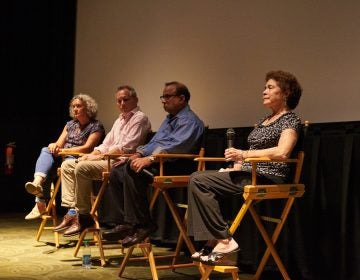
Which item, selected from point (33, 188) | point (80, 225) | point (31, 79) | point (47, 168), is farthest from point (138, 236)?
point (31, 79)

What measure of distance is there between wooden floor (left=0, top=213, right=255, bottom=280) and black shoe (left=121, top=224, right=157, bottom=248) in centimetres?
33

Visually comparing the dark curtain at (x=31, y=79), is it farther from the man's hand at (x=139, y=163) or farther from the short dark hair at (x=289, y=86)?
the short dark hair at (x=289, y=86)

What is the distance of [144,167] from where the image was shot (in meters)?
3.38

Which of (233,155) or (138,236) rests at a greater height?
(233,155)

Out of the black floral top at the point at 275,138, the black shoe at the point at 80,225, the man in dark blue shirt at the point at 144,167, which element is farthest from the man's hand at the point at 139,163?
the black shoe at the point at 80,225

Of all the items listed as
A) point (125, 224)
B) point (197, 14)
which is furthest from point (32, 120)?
point (125, 224)

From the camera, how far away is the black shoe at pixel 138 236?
3221mm

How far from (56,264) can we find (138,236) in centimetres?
86

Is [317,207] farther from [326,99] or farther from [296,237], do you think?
[326,99]

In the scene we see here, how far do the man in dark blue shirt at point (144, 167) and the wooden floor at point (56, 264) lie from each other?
12.8 inches

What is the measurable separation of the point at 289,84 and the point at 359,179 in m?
0.72

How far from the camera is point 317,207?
338 centimetres

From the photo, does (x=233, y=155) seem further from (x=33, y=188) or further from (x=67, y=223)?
(x=33, y=188)

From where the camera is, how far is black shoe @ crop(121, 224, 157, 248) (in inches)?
127
